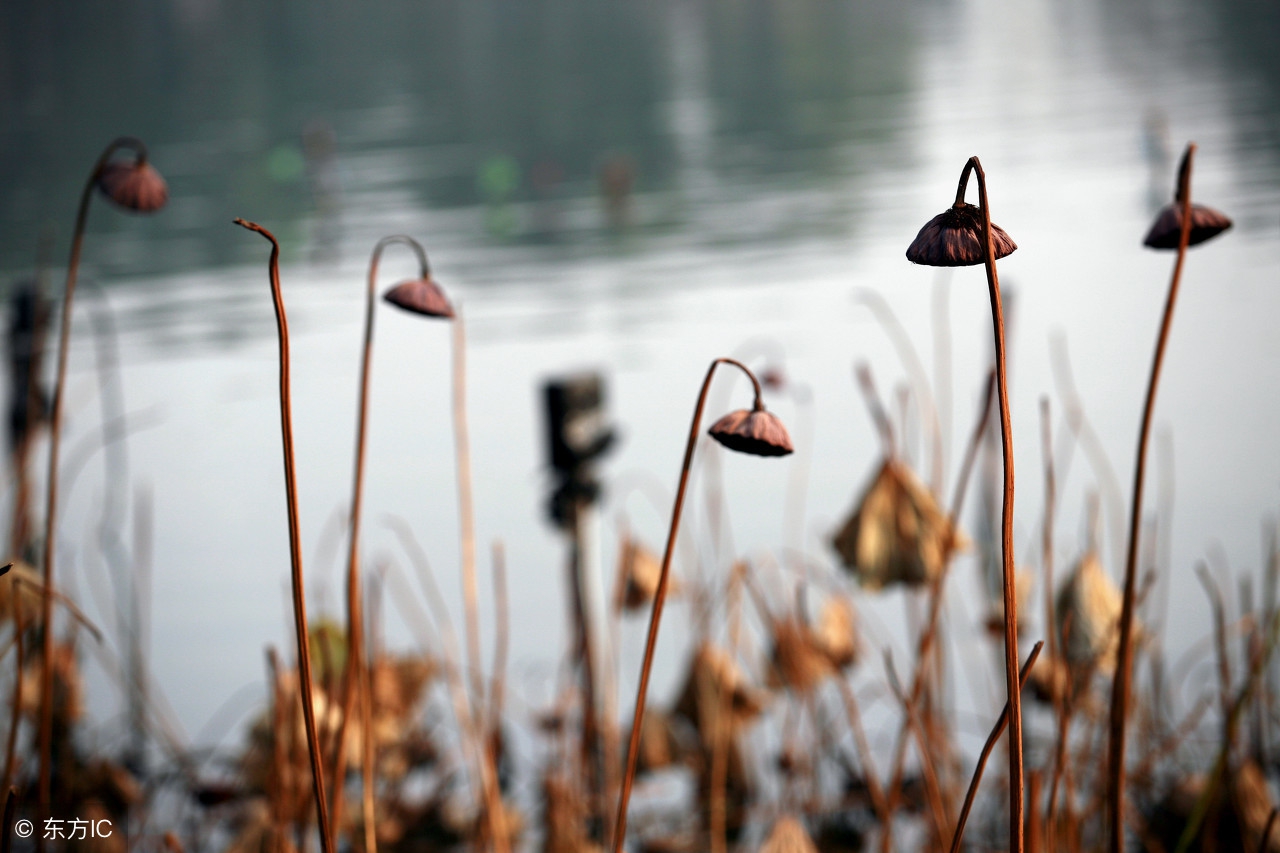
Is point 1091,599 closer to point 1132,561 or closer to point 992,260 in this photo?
point 1132,561

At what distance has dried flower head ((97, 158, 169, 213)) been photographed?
0.54 m

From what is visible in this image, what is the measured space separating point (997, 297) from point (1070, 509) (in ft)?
7.51

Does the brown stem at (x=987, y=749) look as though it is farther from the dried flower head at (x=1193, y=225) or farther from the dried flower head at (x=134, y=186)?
the dried flower head at (x=134, y=186)

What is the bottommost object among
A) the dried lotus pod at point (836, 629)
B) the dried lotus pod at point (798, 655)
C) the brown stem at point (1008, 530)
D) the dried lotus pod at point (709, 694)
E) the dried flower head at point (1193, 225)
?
the dried lotus pod at point (709, 694)

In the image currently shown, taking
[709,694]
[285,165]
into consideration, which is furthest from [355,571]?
[285,165]

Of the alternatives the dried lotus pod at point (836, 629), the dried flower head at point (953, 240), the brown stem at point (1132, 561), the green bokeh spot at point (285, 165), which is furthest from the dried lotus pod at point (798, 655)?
the green bokeh spot at point (285, 165)

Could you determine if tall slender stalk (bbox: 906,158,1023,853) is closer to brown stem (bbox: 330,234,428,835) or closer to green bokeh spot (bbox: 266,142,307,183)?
brown stem (bbox: 330,234,428,835)

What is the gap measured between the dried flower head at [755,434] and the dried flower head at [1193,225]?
0.51 feet

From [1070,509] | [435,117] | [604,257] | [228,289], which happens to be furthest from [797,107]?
[1070,509]

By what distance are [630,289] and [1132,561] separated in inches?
269

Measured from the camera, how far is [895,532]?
0.86 metres

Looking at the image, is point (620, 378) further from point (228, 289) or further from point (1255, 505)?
point (228, 289)

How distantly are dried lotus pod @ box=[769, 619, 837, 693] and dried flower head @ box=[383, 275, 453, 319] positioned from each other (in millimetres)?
330

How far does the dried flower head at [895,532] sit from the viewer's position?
0.85 m
